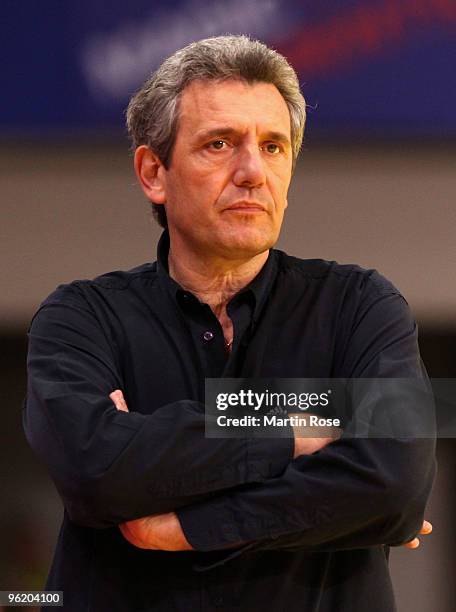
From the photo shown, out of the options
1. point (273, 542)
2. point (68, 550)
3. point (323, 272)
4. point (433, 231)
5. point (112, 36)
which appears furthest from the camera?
point (433, 231)

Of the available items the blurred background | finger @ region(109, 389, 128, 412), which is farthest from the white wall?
finger @ region(109, 389, 128, 412)

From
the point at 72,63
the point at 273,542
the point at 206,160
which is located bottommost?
the point at 273,542

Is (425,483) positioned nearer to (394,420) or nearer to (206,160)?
(394,420)

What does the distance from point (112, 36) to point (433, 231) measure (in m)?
1.41

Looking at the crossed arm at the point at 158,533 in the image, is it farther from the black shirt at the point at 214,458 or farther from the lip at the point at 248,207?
the lip at the point at 248,207

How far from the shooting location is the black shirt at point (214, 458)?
5.82 feet

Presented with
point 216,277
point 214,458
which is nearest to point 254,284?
point 216,277

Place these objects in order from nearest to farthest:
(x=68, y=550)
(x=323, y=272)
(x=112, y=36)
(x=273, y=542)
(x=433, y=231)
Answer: (x=273, y=542), (x=68, y=550), (x=323, y=272), (x=112, y=36), (x=433, y=231)

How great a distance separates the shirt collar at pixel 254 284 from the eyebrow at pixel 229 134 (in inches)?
9.0

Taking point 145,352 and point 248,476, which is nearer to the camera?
point 248,476

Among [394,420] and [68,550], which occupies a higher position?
[394,420]

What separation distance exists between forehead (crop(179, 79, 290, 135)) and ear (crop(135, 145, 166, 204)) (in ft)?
0.47

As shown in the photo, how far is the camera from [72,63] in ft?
13.1

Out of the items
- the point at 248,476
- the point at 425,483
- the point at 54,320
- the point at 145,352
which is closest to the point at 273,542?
the point at 248,476
